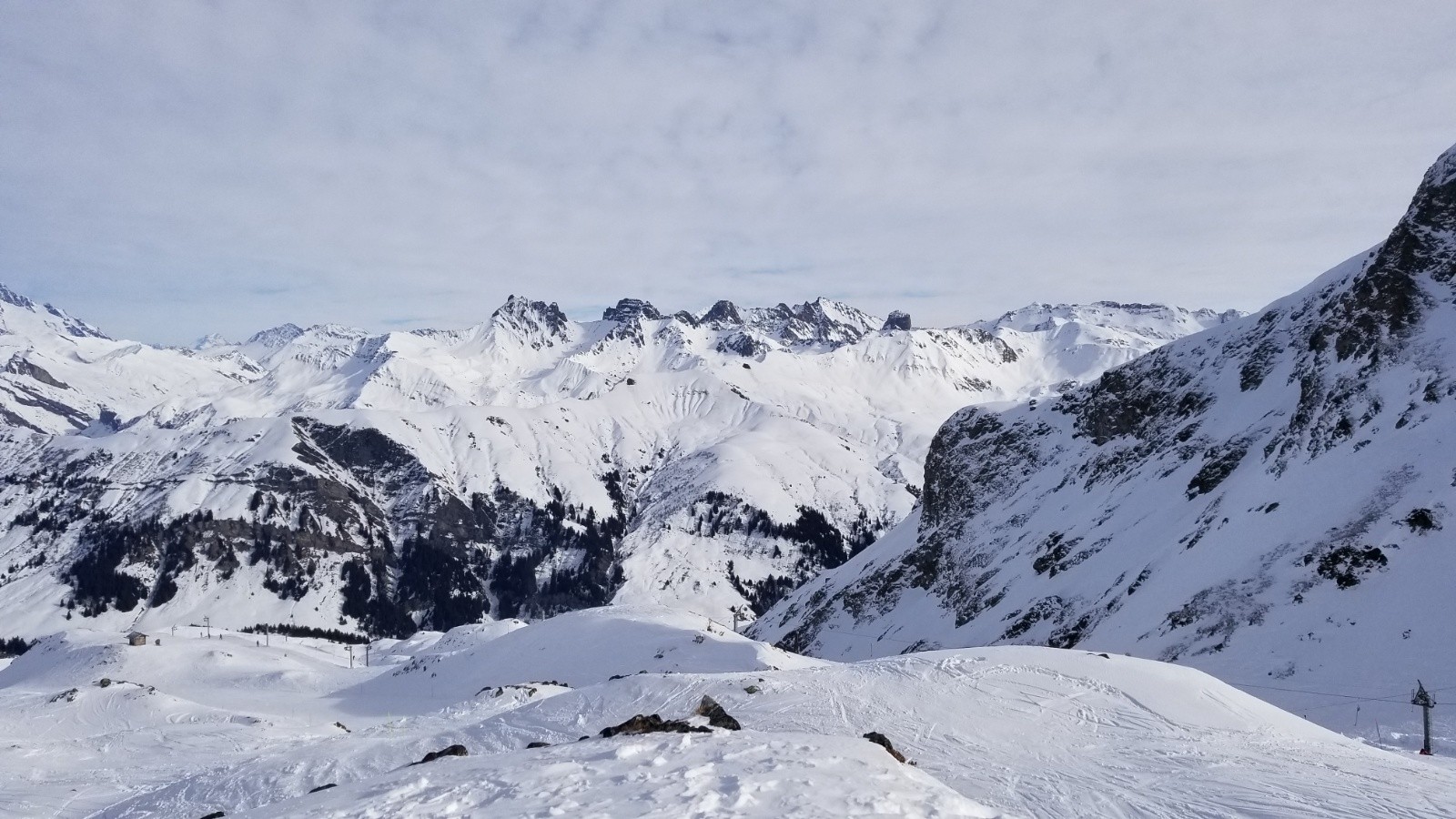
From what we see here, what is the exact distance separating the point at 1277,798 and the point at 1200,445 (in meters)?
65.4

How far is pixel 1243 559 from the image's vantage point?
50.4m

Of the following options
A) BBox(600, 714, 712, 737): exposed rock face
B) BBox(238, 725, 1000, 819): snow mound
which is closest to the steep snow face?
BBox(238, 725, 1000, 819): snow mound

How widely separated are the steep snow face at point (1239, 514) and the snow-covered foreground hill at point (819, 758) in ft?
41.4

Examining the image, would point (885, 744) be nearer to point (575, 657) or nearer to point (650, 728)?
point (650, 728)

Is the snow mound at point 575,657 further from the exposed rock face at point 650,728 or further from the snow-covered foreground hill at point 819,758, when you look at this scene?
the exposed rock face at point 650,728

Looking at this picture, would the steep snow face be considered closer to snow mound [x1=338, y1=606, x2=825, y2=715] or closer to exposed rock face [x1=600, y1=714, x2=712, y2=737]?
snow mound [x1=338, y1=606, x2=825, y2=715]

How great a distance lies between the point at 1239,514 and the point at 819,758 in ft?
165

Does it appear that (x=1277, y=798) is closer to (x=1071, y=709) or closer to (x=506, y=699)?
(x=1071, y=709)

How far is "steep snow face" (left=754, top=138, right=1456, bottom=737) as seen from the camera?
41.1 meters

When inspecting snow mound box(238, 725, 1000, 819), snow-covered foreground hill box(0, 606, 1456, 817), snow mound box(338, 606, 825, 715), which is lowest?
snow mound box(338, 606, 825, 715)

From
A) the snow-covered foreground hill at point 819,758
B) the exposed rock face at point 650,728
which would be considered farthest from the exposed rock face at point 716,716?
the exposed rock face at point 650,728

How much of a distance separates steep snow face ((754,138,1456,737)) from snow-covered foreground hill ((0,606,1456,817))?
12613 mm

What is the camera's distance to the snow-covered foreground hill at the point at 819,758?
627 inches

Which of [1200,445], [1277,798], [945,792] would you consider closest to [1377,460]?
[1200,445]
